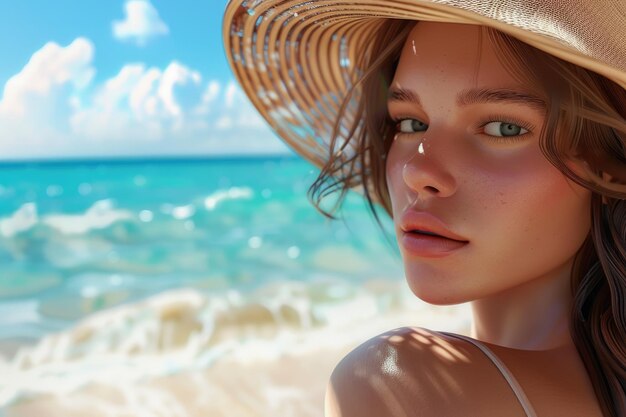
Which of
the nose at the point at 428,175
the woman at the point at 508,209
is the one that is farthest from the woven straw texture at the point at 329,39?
the nose at the point at 428,175

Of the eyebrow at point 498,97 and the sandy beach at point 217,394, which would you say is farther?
the sandy beach at point 217,394

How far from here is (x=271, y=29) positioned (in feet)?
5.75

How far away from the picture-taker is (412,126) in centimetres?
136

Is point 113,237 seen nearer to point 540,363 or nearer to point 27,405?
point 27,405

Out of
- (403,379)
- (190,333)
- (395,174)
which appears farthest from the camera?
(190,333)

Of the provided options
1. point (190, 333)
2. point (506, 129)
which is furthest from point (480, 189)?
point (190, 333)

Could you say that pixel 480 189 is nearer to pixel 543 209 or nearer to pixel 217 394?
pixel 543 209

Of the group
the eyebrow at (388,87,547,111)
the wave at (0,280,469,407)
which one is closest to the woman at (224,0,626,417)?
the eyebrow at (388,87,547,111)

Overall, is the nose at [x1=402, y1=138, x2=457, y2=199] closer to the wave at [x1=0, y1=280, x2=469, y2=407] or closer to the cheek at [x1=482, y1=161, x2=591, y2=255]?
the cheek at [x1=482, y1=161, x2=591, y2=255]

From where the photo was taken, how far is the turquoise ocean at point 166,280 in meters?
4.31

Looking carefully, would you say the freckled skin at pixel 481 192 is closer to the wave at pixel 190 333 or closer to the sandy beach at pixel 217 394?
the sandy beach at pixel 217 394

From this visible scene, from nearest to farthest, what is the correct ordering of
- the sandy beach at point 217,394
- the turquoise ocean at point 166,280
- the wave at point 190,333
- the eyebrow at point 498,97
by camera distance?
the eyebrow at point 498,97
the sandy beach at point 217,394
the wave at point 190,333
the turquoise ocean at point 166,280

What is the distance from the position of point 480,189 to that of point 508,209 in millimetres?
55

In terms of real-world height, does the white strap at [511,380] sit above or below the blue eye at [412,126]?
below
